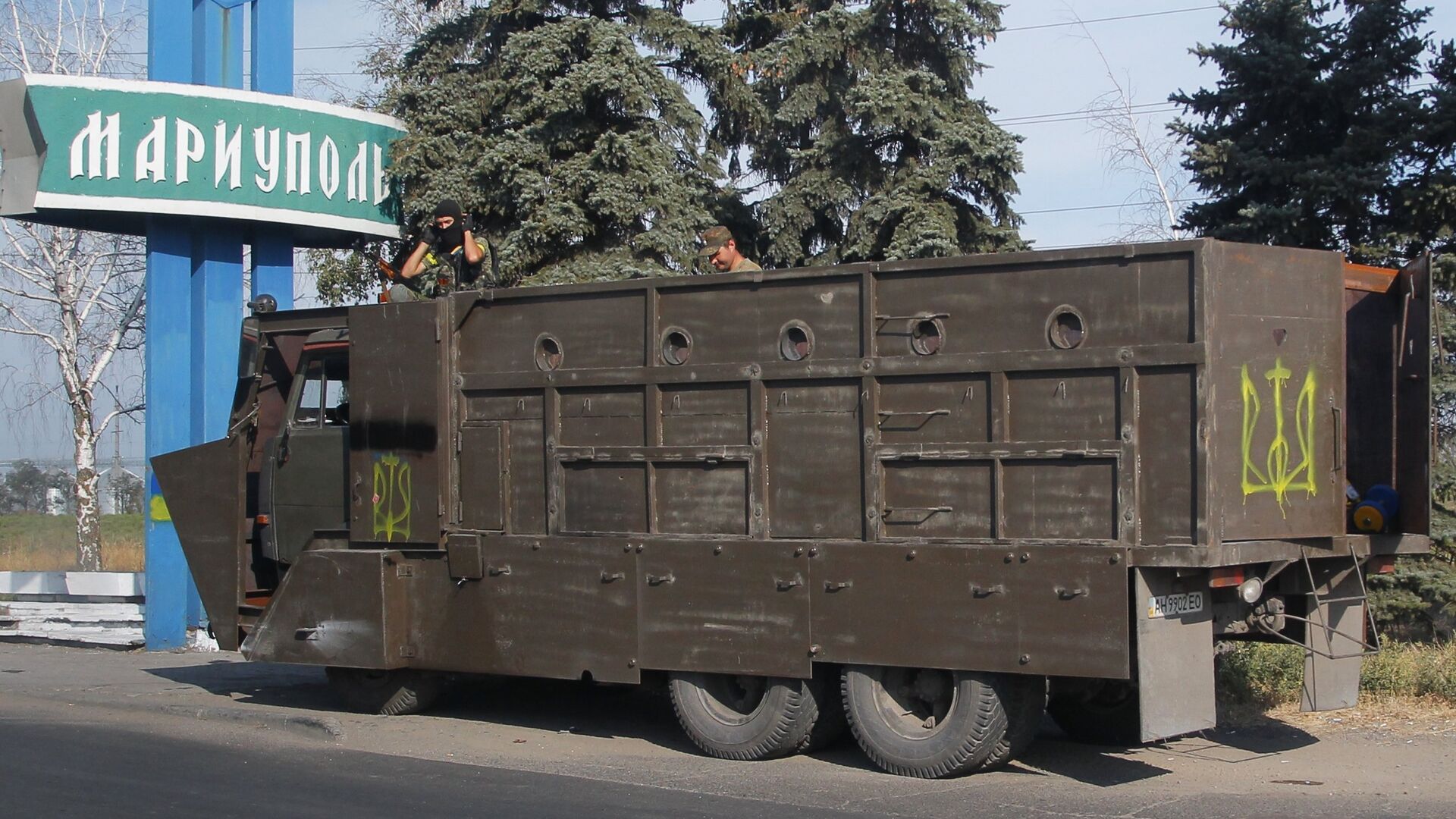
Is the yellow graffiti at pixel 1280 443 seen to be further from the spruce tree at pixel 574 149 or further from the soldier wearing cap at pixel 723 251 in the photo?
the spruce tree at pixel 574 149

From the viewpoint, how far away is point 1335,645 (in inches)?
332

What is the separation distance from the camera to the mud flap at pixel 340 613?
9.81m

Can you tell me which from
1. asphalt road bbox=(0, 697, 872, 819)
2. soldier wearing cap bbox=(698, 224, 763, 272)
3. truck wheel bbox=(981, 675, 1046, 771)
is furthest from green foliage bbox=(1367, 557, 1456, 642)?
asphalt road bbox=(0, 697, 872, 819)

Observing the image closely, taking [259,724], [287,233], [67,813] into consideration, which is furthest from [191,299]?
[67,813]

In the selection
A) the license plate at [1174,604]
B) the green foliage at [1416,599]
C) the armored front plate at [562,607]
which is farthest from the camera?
the green foliage at [1416,599]

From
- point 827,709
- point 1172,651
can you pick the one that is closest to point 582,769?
point 827,709

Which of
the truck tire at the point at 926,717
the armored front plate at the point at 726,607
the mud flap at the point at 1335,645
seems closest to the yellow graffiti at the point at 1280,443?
→ the mud flap at the point at 1335,645

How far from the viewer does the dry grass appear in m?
27.1

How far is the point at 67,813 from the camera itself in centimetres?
725

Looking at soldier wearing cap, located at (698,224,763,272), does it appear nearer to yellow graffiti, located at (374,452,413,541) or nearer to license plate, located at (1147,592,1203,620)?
yellow graffiti, located at (374,452,413,541)

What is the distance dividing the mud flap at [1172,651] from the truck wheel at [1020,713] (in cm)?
67

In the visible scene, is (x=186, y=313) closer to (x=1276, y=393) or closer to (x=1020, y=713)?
(x=1020, y=713)

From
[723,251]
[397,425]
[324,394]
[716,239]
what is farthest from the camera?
[324,394]

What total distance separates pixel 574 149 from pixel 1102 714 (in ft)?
29.2
